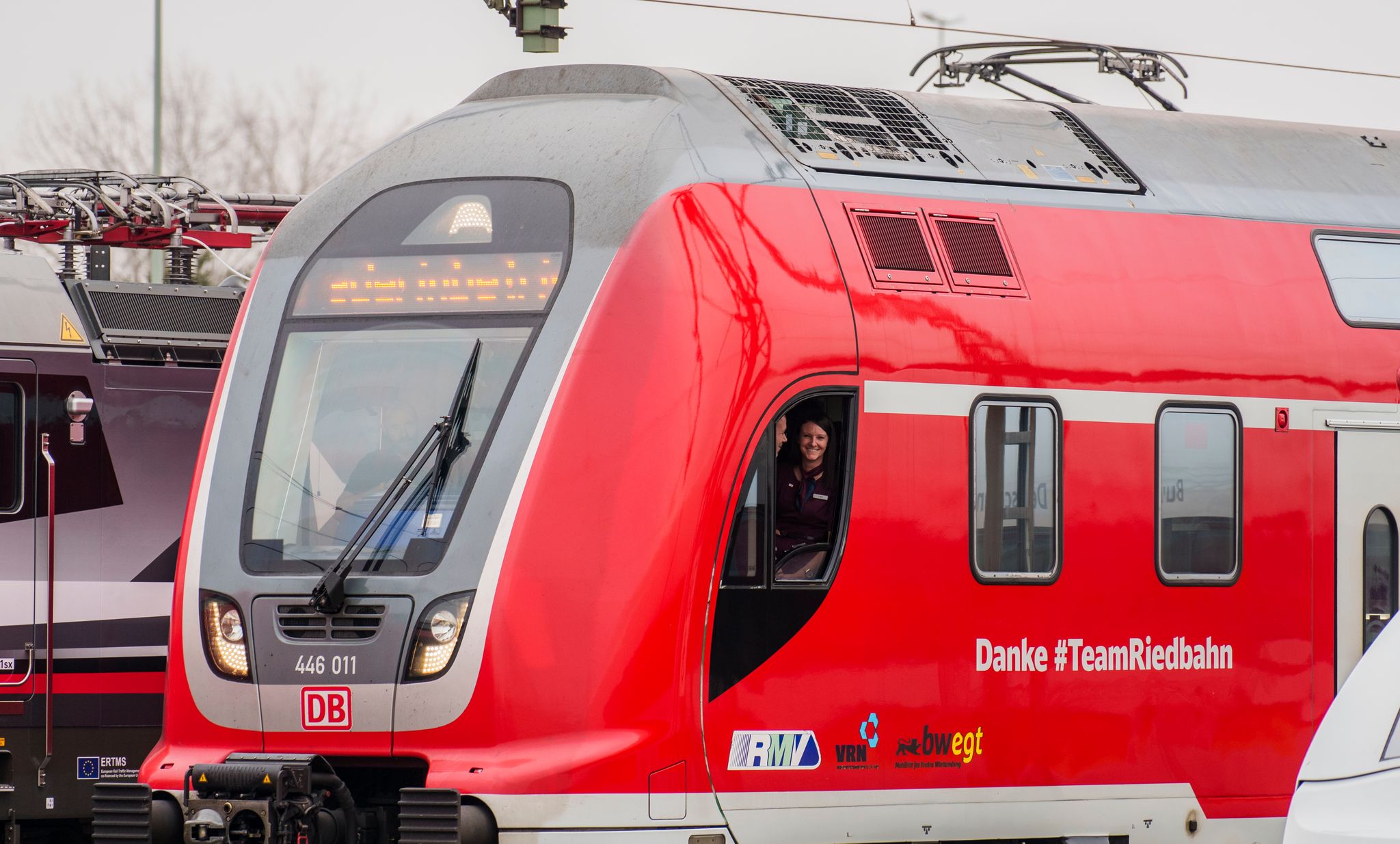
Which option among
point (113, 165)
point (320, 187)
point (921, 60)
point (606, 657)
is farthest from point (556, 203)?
point (113, 165)

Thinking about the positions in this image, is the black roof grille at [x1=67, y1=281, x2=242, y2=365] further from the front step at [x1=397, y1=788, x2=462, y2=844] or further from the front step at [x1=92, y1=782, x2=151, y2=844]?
the front step at [x1=397, y1=788, x2=462, y2=844]

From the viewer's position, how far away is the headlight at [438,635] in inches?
306

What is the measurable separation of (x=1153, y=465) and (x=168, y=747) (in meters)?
4.44

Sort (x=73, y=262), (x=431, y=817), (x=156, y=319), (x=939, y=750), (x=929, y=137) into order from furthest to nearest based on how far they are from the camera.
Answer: (x=73, y=262) < (x=156, y=319) < (x=929, y=137) < (x=939, y=750) < (x=431, y=817)

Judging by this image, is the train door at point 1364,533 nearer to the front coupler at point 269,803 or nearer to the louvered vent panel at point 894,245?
the louvered vent panel at point 894,245

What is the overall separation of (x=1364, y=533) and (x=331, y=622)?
487 cm

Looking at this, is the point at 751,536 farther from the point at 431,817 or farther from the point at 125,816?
the point at 125,816

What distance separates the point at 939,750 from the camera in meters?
8.42

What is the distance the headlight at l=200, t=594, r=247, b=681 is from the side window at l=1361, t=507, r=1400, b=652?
5.18 meters

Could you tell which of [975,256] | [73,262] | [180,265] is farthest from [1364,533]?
[73,262]

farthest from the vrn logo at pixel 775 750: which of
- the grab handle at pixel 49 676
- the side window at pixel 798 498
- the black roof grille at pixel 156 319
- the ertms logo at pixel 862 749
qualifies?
the black roof grille at pixel 156 319

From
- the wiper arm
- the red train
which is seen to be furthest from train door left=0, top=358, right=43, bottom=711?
the wiper arm

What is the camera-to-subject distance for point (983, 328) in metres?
8.64

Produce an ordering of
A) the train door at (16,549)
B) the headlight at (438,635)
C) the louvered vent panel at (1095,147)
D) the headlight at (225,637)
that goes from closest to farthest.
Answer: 1. the headlight at (438,635)
2. the headlight at (225,637)
3. the louvered vent panel at (1095,147)
4. the train door at (16,549)
